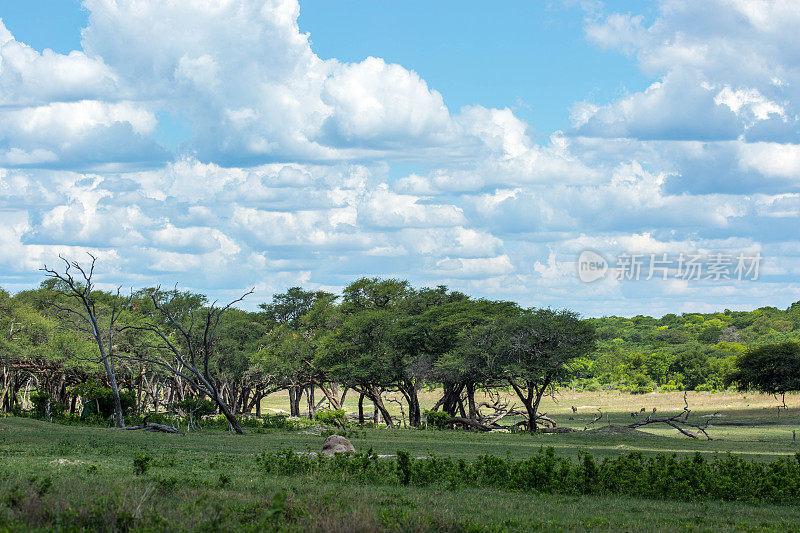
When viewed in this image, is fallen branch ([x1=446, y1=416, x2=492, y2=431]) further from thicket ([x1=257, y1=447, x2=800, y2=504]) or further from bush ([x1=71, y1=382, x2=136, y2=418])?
thicket ([x1=257, y1=447, x2=800, y2=504])

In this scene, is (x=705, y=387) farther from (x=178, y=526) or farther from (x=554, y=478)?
(x=178, y=526)

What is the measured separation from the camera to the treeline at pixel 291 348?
1698 inches

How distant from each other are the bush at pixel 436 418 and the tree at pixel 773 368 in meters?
36.0

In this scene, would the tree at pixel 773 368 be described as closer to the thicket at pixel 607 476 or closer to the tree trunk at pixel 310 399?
the tree trunk at pixel 310 399

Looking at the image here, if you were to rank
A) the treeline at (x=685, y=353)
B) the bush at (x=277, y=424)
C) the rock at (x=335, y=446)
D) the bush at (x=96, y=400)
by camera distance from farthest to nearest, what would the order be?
the treeline at (x=685, y=353) → the bush at (x=277, y=424) → the bush at (x=96, y=400) → the rock at (x=335, y=446)

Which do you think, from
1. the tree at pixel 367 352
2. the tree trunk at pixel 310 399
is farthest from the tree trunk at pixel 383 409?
the tree trunk at pixel 310 399

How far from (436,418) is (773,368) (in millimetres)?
37200

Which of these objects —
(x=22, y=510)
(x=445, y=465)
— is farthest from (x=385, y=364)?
(x=22, y=510)

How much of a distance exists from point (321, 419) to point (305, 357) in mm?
8134

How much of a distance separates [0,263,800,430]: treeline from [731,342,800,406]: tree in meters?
23.2

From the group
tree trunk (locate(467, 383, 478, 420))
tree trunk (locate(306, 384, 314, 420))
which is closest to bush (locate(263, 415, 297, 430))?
tree trunk (locate(467, 383, 478, 420))

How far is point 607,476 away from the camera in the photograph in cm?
1692

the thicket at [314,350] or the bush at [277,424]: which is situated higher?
the thicket at [314,350]

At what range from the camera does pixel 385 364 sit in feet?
156
